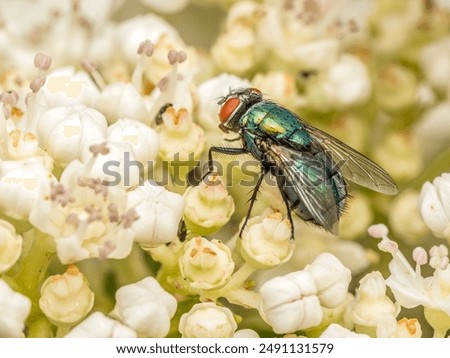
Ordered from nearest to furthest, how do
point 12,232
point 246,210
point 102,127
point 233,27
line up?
point 12,232
point 102,127
point 246,210
point 233,27

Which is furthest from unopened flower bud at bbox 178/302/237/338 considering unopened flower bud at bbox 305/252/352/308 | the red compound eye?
the red compound eye

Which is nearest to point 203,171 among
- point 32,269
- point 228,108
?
point 228,108

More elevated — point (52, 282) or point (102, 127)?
point (102, 127)

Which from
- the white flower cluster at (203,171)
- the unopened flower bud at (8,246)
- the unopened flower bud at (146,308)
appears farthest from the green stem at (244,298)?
the unopened flower bud at (8,246)

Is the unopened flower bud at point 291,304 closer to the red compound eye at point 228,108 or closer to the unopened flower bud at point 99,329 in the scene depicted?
the unopened flower bud at point 99,329
